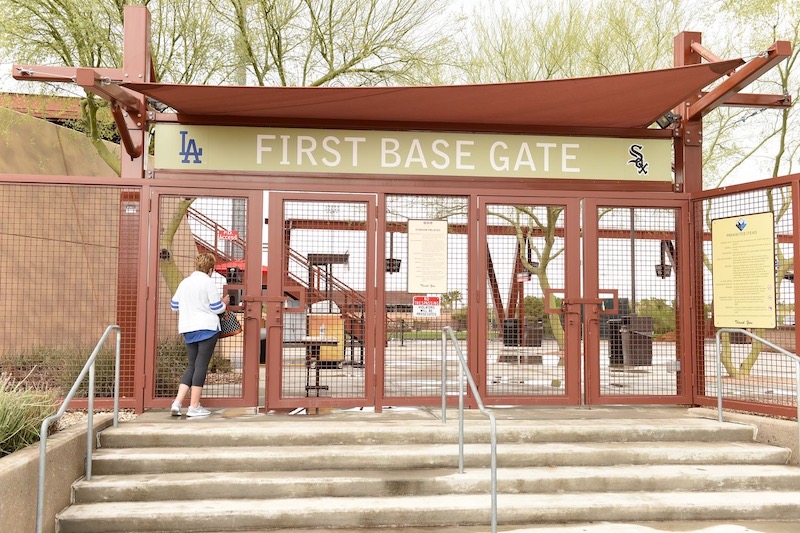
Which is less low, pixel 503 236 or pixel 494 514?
pixel 503 236

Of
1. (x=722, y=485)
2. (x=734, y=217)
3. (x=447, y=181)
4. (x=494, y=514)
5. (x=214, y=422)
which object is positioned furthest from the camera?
(x=447, y=181)

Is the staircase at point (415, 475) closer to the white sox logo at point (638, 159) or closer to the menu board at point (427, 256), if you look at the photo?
the menu board at point (427, 256)

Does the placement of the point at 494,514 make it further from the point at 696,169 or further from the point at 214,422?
the point at 696,169

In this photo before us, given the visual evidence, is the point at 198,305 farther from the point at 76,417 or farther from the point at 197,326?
the point at 76,417

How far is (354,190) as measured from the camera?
695 centimetres

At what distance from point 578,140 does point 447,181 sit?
63.5 inches

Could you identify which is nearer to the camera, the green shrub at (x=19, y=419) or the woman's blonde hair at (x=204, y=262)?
the green shrub at (x=19, y=419)

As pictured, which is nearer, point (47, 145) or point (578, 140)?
point (578, 140)

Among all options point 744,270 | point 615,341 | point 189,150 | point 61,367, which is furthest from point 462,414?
point 61,367

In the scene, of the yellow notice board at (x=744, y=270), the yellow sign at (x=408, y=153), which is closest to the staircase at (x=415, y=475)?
the yellow notice board at (x=744, y=270)

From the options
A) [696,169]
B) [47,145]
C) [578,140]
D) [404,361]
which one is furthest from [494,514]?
[47,145]

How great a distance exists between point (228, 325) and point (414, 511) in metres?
2.99

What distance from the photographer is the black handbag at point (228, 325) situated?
6.62 m

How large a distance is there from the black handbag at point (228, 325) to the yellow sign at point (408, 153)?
1.62 meters
